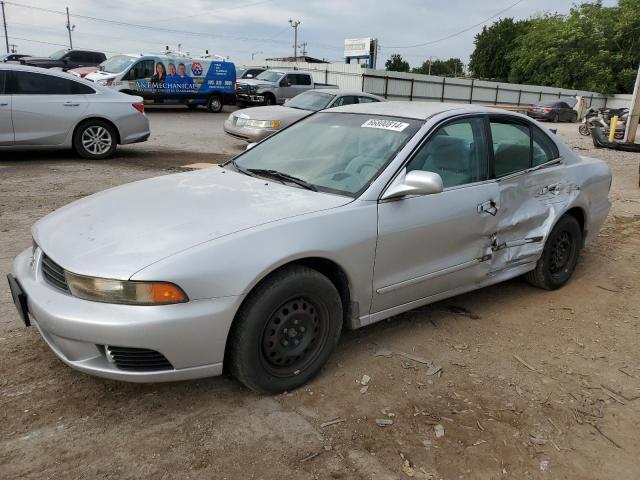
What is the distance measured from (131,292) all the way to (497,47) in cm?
7284

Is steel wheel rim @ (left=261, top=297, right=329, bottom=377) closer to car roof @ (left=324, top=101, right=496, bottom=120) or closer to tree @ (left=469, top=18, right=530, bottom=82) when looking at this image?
car roof @ (left=324, top=101, right=496, bottom=120)

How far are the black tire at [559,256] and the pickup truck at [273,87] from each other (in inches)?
753

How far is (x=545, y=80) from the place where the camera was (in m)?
51.6

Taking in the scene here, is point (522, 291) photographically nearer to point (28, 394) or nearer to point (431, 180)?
point (431, 180)

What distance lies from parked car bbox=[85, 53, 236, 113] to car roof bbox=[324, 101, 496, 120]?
15.8 metres

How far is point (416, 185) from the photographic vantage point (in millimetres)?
3096

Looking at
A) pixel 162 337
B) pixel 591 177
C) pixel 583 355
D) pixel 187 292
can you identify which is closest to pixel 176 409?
pixel 162 337

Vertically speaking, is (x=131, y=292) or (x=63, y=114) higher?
(x=63, y=114)

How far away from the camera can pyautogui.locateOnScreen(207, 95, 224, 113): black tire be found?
21438mm

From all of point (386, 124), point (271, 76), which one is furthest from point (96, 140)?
point (271, 76)

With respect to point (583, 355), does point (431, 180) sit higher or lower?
higher

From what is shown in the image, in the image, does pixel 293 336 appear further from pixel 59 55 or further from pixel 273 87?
pixel 59 55

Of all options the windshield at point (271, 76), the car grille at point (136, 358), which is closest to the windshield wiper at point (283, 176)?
the car grille at point (136, 358)

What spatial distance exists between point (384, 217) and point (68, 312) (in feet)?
5.73
